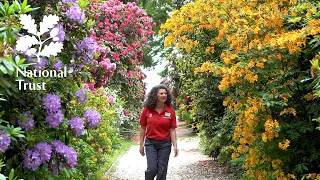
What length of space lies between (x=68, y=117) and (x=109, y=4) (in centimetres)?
957

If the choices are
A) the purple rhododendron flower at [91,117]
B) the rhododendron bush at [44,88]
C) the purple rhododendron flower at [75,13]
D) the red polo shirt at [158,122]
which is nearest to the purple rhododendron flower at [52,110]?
the rhododendron bush at [44,88]

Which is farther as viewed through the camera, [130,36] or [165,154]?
[130,36]

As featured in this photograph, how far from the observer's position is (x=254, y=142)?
4.39 meters

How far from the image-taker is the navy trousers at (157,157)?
5.27 metres

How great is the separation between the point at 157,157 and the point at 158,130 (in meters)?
0.35

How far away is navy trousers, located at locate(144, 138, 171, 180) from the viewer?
207 inches

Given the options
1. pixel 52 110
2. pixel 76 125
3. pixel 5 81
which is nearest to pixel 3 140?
pixel 5 81

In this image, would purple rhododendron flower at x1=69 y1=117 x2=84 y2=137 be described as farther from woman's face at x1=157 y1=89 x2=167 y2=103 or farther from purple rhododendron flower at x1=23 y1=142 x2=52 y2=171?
woman's face at x1=157 y1=89 x2=167 y2=103

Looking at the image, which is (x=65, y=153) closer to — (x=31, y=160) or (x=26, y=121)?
(x=31, y=160)

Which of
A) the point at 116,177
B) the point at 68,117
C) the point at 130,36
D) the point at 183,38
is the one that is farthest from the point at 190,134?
the point at 68,117

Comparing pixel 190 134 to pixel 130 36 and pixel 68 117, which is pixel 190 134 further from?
pixel 68 117

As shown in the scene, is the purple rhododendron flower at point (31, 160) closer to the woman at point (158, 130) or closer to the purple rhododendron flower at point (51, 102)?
the purple rhododendron flower at point (51, 102)

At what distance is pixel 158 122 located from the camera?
534 cm

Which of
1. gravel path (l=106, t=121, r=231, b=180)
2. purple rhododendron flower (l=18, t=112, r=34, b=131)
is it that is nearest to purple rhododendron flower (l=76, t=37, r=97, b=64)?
purple rhododendron flower (l=18, t=112, r=34, b=131)
